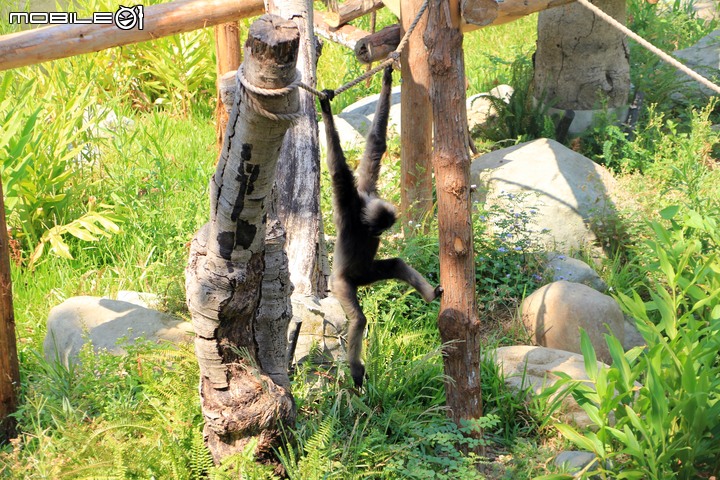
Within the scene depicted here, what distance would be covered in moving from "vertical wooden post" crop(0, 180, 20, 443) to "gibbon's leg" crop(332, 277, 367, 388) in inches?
78.9

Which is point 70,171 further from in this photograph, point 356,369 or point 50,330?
point 356,369

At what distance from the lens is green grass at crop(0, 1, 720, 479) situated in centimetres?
360

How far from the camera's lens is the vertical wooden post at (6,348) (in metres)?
4.34

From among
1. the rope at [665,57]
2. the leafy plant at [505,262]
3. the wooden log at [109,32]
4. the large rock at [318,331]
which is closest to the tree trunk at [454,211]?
the rope at [665,57]

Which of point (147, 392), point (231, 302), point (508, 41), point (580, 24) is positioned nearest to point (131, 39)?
point (147, 392)

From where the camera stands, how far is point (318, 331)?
183 inches

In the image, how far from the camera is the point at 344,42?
7816mm

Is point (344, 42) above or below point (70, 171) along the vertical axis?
above

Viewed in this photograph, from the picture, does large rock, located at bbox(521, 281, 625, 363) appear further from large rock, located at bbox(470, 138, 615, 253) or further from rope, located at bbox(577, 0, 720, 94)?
rope, located at bbox(577, 0, 720, 94)

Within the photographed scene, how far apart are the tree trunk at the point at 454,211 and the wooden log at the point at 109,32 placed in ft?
9.98

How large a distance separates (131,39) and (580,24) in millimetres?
4973

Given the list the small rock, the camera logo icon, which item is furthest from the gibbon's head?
the camera logo icon

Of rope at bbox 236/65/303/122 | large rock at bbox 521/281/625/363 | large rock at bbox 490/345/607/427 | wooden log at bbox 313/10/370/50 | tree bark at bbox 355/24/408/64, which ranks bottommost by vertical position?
large rock at bbox 490/345/607/427

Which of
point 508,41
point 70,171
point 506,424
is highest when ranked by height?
point 508,41
